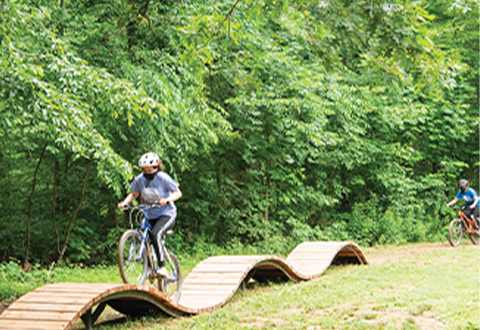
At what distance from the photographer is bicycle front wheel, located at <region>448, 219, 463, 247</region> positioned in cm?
1591

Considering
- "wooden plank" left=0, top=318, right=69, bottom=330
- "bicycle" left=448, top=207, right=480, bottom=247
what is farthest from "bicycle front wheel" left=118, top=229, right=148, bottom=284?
"bicycle" left=448, top=207, right=480, bottom=247

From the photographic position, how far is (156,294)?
6770 mm

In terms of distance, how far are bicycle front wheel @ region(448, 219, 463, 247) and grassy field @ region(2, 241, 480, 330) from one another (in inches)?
195

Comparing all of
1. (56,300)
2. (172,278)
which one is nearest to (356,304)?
(172,278)

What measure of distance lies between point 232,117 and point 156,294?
26.6 ft

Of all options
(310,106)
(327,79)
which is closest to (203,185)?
(310,106)

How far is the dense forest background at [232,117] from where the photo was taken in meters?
5.29

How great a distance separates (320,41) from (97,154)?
3.93 metres

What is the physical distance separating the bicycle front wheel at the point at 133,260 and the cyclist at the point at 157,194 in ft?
0.64

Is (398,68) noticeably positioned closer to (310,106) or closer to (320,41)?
(320,41)

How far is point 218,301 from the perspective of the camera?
25.8ft

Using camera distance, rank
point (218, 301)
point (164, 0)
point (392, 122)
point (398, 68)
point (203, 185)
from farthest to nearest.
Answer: point (392, 122) → point (203, 185) → point (164, 0) → point (218, 301) → point (398, 68)

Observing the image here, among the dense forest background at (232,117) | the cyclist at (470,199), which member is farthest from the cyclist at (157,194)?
the cyclist at (470,199)

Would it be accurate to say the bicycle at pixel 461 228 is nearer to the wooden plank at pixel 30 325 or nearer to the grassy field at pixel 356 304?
the grassy field at pixel 356 304
